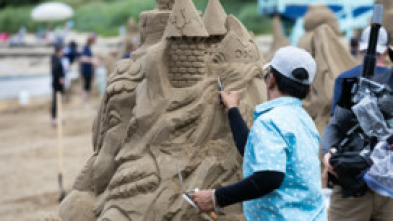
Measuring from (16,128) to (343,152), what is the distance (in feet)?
38.2

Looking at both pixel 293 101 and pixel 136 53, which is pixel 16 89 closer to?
pixel 136 53

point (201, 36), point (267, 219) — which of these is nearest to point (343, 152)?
point (267, 219)

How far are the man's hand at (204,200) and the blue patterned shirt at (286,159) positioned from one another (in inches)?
6.8

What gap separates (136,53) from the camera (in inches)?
155

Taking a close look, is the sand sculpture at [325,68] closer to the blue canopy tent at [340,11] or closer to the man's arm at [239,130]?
the man's arm at [239,130]

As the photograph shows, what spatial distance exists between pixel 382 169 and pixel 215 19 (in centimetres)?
150

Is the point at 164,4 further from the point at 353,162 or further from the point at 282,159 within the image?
the point at 282,159

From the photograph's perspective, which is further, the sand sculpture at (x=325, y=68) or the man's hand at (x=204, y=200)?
the sand sculpture at (x=325, y=68)

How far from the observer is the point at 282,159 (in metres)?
2.32

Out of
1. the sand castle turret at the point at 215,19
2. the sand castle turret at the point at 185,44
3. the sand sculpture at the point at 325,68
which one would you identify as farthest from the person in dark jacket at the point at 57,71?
the sand castle turret at the point at 185,44

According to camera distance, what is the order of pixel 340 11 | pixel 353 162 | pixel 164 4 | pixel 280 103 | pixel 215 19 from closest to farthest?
pixel 280 103, pixel 353 162, pixel 215 19, pixel 164 4, pixel 340 11

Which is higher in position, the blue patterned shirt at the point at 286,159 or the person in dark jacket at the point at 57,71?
the blue patterned shirt at the point at 286,159

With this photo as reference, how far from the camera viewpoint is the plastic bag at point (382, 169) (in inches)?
113

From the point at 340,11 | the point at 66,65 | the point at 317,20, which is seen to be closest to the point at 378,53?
the point at 317,20
